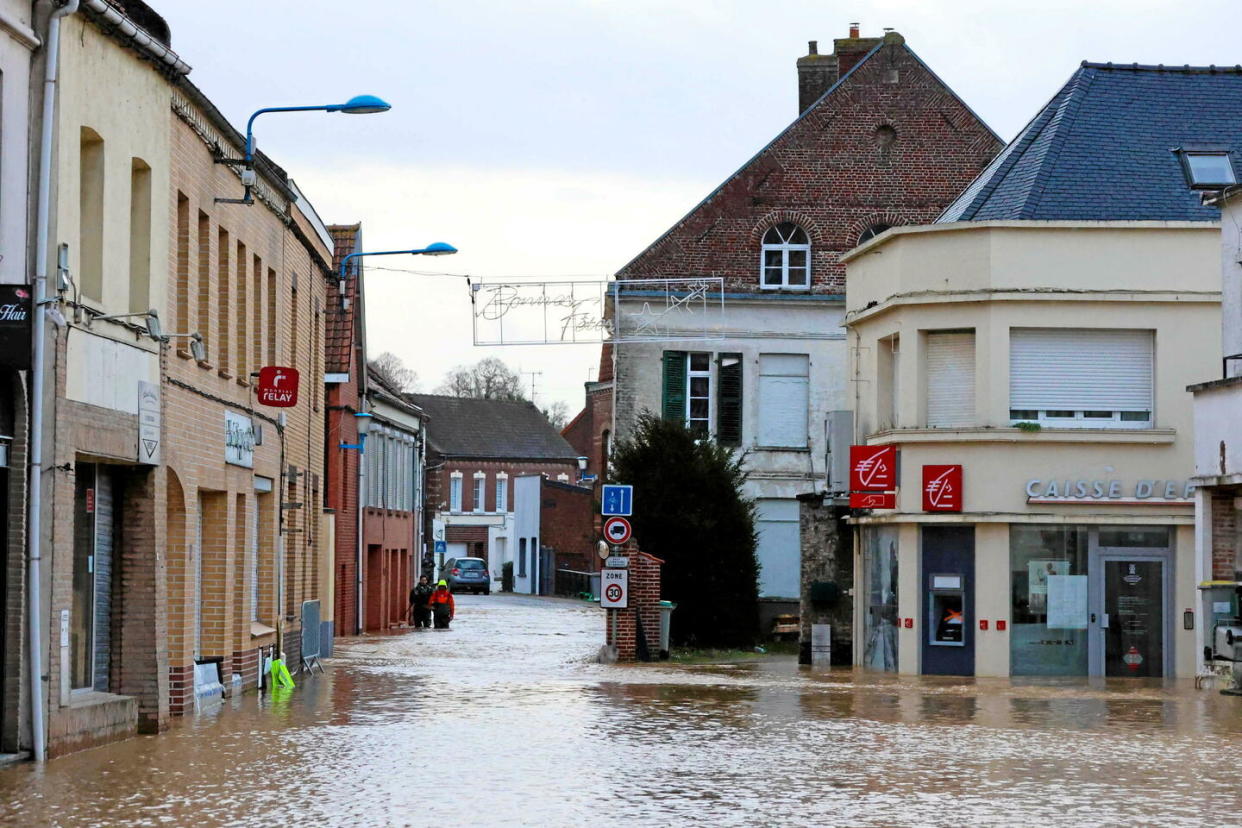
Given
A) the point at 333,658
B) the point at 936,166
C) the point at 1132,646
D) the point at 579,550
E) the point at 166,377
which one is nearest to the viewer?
the point at 166,377

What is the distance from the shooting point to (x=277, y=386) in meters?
24.3

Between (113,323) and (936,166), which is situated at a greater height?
(936,166)

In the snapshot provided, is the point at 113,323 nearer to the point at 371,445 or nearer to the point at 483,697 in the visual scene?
the point at 483,697

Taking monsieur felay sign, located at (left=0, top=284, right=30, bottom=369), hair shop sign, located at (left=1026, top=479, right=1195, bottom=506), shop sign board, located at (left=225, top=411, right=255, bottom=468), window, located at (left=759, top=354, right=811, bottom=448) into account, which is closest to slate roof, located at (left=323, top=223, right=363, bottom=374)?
window, located at (left=759, top=354, right=811, bottom=448)

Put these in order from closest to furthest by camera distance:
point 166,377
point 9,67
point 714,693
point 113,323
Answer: point 9,67 < point 113,323 < point 166,377 < point 714,693

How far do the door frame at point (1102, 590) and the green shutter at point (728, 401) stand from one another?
16.7 m

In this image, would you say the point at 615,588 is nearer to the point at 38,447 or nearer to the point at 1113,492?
the point at 1113,492

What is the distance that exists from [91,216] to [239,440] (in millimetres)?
6597

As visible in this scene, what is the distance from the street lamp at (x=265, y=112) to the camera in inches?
830

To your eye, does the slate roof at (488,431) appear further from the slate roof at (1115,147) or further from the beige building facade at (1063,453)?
the beige building facade at (1063,453)

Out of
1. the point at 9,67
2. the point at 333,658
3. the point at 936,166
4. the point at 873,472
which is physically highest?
the point at 936,166

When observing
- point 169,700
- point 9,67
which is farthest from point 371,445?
point 9,67

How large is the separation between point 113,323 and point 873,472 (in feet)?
52.3

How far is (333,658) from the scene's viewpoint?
113 feet
